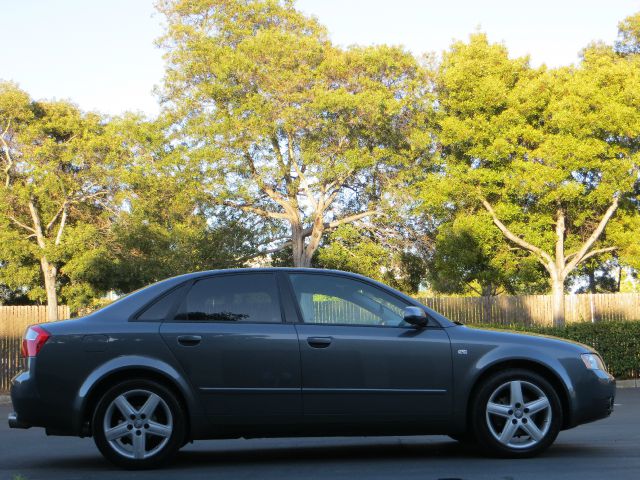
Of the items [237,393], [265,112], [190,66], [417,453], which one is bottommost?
[417,453]

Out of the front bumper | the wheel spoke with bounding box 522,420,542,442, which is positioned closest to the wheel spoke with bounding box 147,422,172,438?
the wheel spoke with bounding box 522,420,542,442

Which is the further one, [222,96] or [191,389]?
[222,96]

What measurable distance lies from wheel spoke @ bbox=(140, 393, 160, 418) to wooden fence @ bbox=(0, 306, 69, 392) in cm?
1508

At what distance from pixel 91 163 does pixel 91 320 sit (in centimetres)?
3780

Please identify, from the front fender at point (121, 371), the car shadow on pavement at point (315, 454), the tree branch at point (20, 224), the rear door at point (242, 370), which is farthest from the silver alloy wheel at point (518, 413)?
the tree branch at point (20, 224)

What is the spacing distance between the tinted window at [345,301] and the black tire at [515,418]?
35.3 inches

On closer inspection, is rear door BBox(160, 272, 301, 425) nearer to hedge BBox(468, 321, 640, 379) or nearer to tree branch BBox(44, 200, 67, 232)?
hedge BBox(468, 321, 640, 379)

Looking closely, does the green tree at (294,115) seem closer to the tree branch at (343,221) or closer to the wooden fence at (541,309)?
the tree branch at (343,221)

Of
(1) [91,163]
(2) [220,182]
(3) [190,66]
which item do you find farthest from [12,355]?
(1) [91,163]

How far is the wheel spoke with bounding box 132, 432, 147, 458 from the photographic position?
7551 millimetres

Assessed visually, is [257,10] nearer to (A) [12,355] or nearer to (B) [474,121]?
(B) [474,121]

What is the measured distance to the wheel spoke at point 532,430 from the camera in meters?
7.79

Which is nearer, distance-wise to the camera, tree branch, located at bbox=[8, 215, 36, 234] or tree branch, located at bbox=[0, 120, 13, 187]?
tree branch, located at bbox=[0, 120, 13, 187]

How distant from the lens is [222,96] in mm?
35344
